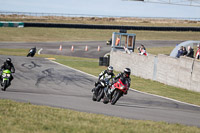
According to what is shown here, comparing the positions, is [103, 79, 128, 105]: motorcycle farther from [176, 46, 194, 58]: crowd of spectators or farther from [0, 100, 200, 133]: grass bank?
[176, 46, 194, 58]: crowd of spectators

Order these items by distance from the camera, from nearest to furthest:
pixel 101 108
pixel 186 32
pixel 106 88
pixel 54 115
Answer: pixel 54 115 < pixel 101 108 < pixel 106 88 < pixel 186 32

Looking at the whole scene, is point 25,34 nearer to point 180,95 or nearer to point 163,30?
point 163,30

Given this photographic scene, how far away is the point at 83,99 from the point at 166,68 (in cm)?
810

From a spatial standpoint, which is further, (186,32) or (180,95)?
(186,32)

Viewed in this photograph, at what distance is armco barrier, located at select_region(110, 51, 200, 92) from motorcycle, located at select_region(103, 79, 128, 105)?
6.80 meters

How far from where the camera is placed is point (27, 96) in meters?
15.1

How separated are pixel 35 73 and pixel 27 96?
797cm

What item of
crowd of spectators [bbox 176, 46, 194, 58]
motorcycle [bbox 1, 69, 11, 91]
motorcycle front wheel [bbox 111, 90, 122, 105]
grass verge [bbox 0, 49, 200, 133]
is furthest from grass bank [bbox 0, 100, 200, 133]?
crowd of spectators [bbox 176, 46, 194, 58]

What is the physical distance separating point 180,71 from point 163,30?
162 feet

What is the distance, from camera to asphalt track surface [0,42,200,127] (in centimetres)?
1242

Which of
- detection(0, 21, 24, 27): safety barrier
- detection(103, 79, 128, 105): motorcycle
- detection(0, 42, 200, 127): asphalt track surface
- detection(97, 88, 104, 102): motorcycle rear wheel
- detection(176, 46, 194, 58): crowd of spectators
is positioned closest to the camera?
detection(0, 42, 200, 127): asphalt track surface

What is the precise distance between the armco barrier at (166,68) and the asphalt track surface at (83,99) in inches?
127

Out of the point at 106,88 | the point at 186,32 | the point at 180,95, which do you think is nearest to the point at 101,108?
the point at 106,88

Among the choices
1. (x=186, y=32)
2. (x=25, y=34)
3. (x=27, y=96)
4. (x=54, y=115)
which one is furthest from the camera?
(x=186, y=32)
